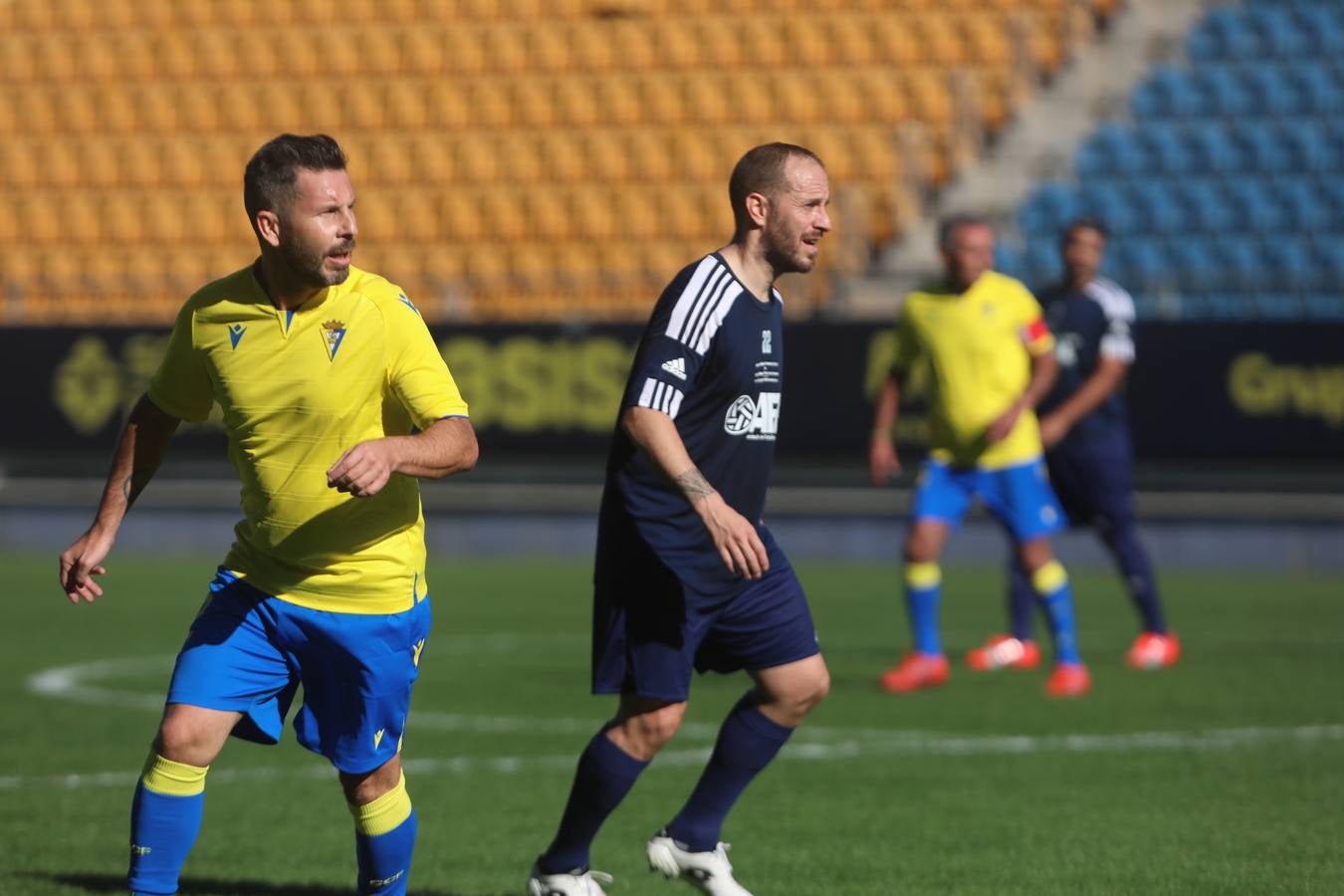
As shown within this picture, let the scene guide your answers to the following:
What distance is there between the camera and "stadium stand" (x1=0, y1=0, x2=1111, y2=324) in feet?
73.4

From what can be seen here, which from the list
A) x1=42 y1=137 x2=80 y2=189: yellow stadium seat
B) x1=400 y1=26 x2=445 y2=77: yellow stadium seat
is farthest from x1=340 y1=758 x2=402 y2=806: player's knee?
x1=42 y1=137 x2=80 y2=189: yellow stadium seat

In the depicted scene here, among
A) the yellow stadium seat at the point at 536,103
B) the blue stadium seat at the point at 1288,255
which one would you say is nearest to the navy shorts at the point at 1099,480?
the blue stadium seat at the point at 1288,255

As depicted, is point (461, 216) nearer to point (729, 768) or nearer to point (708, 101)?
point (708, 101)

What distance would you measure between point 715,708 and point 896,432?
917 centimetres

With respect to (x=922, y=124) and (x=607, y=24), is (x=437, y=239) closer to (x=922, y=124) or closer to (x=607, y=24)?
(x=607, y=24)

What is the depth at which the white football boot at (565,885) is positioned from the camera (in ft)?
19.2

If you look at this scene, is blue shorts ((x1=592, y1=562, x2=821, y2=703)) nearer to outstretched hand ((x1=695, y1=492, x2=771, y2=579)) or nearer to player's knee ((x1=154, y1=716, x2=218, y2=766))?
outstretched hand ((x1=695, y1=492, x2=771, y2=579))

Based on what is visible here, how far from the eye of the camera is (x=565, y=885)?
587 cm

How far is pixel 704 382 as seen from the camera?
5.84m

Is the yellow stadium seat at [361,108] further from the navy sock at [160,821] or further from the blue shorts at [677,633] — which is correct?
the navy sock at [160,821]

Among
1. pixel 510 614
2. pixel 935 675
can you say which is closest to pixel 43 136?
pixel 510 614

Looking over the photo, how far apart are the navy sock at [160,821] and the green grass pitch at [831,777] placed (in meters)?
1.22

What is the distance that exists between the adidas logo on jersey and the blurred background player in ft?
21.1

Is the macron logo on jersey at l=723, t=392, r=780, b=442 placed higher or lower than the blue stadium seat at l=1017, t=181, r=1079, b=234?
lower
